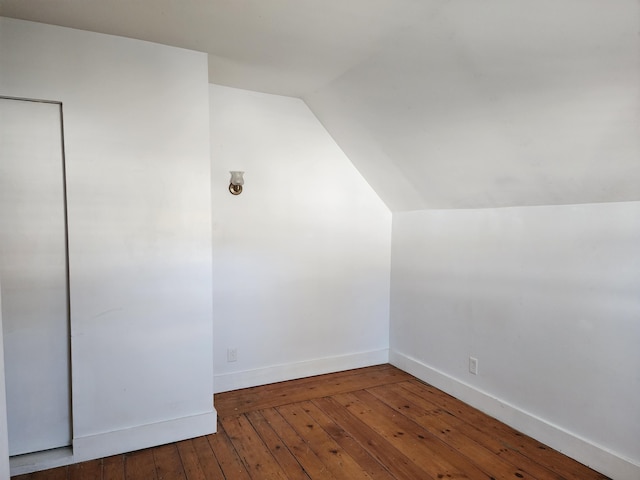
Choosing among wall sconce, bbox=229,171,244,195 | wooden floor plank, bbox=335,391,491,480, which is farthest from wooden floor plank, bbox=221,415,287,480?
wall sconce, bbox=229,171,244,195

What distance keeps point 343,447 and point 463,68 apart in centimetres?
228

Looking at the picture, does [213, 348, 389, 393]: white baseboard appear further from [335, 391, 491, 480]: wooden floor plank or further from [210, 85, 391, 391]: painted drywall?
[335, 391, 491, 480]: wooden floor plank

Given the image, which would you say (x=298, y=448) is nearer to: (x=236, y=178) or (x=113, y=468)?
(x=113, y=468)

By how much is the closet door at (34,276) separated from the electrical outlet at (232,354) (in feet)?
3.67

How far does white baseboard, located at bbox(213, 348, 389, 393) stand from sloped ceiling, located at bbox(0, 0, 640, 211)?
1.75 meters

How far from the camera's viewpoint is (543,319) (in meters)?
2.45

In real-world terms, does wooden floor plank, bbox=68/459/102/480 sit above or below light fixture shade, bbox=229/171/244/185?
below

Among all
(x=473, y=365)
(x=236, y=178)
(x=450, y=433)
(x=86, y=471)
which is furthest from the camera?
(x=236, y=178)

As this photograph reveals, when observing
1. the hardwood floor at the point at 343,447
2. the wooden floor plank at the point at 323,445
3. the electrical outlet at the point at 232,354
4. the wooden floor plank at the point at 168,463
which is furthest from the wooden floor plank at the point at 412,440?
the wooden floor plank at the point at 168,463

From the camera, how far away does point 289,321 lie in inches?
132

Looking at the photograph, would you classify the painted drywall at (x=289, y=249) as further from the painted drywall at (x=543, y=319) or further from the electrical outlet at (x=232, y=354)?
the painted drywall at (x=543, y=319)

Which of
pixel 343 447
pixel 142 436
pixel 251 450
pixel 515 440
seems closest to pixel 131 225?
pixel 142 436

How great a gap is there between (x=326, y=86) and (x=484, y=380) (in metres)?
2.47

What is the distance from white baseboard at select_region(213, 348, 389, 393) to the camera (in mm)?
3135
